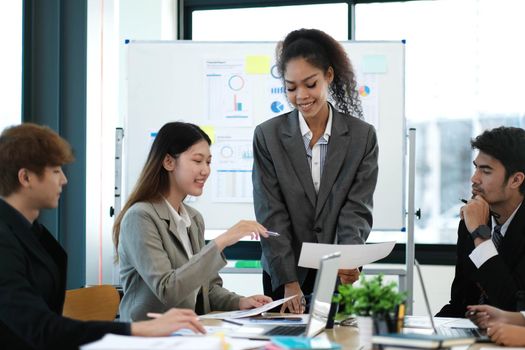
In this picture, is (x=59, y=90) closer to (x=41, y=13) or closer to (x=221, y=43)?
(x=41, y=13)

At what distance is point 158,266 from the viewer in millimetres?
2303

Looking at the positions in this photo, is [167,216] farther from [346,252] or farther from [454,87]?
[454,87]

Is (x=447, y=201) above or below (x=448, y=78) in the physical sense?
below

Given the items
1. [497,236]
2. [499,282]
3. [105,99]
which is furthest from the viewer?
[105,99]

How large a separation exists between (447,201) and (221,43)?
1.91 m

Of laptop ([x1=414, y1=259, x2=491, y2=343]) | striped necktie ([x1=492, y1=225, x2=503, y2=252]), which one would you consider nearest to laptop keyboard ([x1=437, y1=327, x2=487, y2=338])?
laptop ([x1=414, y1=259, x2=491, y2=343])

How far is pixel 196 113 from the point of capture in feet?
13.7

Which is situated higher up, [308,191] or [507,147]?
[507,147]

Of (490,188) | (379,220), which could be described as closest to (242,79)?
(379,220)

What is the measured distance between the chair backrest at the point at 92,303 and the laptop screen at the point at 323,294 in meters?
0.79

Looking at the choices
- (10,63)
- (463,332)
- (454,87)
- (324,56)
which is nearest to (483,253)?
(463,332)

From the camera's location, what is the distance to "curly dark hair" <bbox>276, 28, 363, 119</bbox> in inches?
110

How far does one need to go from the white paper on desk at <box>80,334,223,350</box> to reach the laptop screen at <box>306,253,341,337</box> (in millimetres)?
425

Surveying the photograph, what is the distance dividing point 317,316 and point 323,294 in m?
0.18
